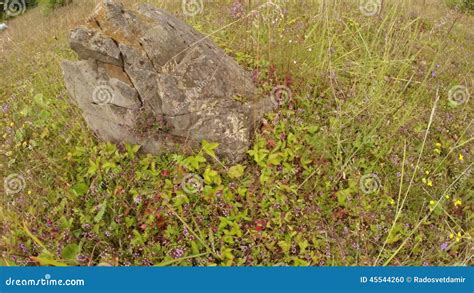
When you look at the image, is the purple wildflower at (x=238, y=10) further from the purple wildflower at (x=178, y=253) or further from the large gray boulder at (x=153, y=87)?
the purple wildflower at (x=178, y=253)

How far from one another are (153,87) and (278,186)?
1662mm

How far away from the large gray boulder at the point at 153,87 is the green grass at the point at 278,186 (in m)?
0.22

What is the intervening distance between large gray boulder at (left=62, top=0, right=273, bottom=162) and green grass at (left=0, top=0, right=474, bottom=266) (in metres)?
0.22

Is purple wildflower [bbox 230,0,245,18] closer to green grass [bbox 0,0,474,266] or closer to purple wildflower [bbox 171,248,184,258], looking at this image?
green grass [bbox 0,0,474,266]

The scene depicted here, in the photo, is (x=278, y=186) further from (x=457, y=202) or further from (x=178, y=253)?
(x=457, y=202)

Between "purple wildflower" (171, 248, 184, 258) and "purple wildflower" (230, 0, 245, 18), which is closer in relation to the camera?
"purple wildflower" (171, 248, 184, 258)

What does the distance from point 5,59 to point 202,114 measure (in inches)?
245

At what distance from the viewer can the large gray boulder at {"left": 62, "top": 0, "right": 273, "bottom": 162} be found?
3049mm

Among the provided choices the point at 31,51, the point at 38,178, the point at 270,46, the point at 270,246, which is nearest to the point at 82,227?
Answer: the point at 38,178

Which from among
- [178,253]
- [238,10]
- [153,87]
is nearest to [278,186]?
[178,253]

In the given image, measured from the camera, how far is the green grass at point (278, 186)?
8.64 feet

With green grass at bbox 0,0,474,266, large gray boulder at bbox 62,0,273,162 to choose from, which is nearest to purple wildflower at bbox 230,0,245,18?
green grass at bbox 0,0,474,266

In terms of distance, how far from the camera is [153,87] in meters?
3.10

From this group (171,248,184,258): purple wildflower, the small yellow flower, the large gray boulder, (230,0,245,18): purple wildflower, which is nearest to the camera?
(171,248,184,258): purple wildflower
